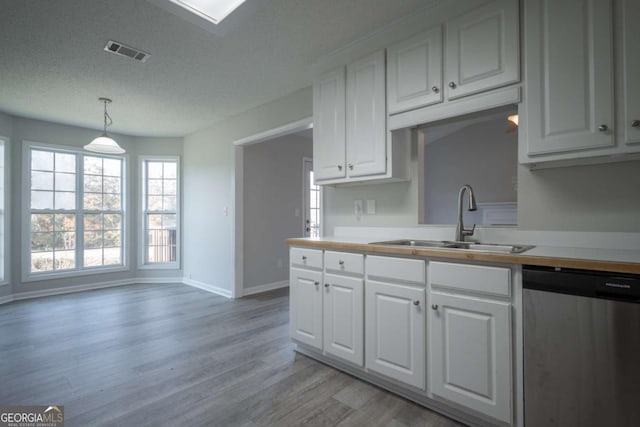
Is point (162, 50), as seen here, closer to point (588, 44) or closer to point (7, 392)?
point (7, 392)

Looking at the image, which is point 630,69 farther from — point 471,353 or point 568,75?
point 471,353

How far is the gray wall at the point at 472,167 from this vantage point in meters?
5.72

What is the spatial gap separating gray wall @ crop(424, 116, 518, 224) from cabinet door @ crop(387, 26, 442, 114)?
4.18 meters

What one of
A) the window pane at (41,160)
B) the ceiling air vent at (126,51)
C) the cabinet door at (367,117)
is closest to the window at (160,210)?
the window pane at (41,160)

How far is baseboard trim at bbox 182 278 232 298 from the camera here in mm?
4346

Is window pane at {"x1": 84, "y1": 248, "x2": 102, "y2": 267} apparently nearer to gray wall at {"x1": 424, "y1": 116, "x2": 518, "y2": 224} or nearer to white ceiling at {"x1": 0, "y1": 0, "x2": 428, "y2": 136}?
white ceiling at {"x1": 0, "y1": 0, "x2": 428, "y2": 136}

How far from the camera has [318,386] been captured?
2.04 meters

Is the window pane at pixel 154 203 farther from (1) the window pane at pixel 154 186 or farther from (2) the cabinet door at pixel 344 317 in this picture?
(2) the cabinet door at pixel 344 317

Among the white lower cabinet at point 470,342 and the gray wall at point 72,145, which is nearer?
the white lower cabinet at point 470,342

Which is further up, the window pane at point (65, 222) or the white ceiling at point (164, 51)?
the white ceiling at point (164, 51)

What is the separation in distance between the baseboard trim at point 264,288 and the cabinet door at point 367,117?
8.84ft

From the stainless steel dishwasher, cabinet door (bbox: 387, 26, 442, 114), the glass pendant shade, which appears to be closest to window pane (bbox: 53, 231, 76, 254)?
the glass pendant shade

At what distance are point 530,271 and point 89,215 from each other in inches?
224

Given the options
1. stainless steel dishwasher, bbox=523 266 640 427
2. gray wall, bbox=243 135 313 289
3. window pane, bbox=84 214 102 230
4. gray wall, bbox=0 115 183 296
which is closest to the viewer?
stainless steel dishwasher, bbox=523 266 640 427
